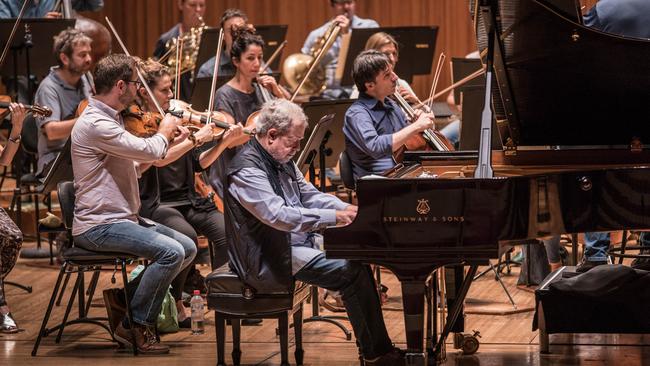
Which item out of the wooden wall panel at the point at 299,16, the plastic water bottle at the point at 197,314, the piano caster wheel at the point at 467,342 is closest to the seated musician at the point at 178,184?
the plastic water bottle at the point at 197,314

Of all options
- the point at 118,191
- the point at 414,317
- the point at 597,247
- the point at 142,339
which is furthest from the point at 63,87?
the point at 414,317

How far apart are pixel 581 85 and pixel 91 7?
494 cm

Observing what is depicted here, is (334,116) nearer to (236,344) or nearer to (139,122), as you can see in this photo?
(139,122)

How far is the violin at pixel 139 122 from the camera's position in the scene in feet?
17.3

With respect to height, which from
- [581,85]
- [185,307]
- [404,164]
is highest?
[581,85]

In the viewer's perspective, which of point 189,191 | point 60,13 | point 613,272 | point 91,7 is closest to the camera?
point 613,272

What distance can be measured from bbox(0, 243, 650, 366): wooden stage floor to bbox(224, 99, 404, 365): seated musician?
0.57m

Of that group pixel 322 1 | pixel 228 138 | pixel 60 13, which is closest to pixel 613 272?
pixel 228 138

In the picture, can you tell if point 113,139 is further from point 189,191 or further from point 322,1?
point 322,1

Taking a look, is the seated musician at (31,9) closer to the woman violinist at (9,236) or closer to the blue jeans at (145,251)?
the woman violinist at (9,236)

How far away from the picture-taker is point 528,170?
4.57 meters

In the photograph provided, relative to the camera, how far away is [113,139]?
4.79 meters

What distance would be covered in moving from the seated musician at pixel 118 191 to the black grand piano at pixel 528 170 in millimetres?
1151

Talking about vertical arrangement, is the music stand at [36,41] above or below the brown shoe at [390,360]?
above
